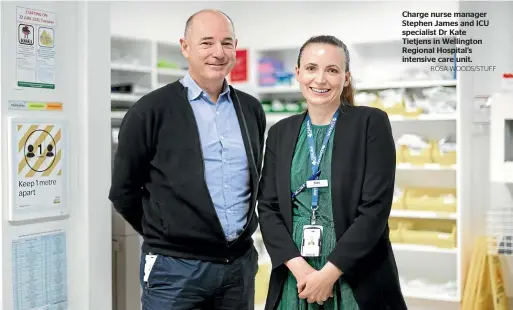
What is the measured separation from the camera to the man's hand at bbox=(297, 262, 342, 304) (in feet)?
5.89

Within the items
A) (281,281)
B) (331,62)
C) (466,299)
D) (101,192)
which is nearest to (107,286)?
(101,192)

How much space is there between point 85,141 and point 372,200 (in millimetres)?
1512

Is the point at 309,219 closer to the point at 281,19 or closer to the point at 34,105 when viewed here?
the point at 34,105

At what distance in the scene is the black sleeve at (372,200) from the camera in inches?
70.5

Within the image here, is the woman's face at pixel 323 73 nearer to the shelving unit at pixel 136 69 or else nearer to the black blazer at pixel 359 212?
the black blazer at pixel 359 212

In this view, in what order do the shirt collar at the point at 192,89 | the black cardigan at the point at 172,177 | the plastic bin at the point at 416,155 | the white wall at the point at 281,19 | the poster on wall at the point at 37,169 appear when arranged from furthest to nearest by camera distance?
the white wall at the point at 281,19, the plastic bin at the point at 416,155, the poster on wall at the point at 37,169, the shirt collar at the point at 192,89, the black cardigan at the point at 172,177

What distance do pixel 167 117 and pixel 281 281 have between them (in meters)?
0.77

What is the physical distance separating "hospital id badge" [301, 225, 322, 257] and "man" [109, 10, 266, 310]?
1.45 feet

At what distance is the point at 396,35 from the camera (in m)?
5.12

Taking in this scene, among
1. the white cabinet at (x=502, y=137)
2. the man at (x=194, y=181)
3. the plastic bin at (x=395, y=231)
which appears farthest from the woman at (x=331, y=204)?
the plastic bin at (x=395, y=231)

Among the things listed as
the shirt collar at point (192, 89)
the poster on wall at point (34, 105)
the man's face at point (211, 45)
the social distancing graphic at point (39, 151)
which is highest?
the man's face at point (211, 45)

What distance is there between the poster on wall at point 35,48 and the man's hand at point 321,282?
151 centimetres

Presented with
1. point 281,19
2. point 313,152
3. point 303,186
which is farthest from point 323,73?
point 281,19

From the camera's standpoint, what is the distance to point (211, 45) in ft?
7.34
